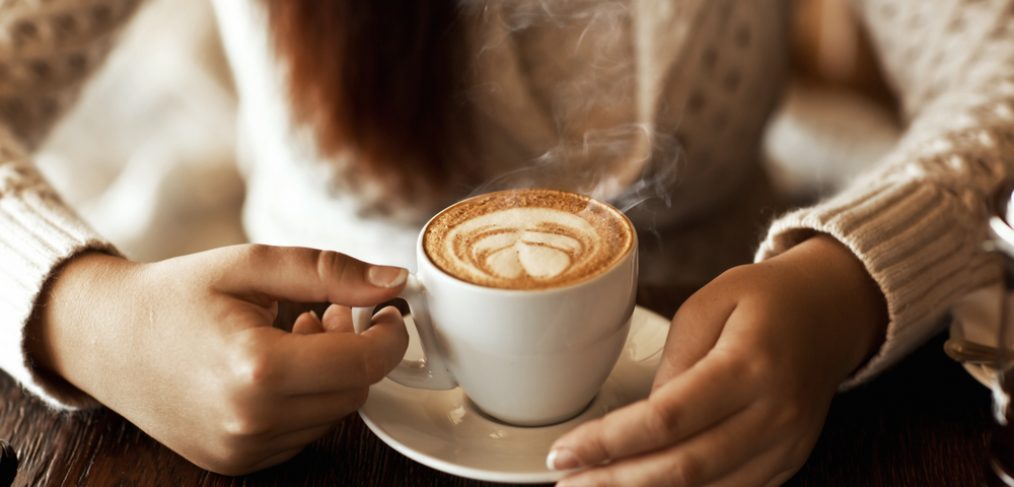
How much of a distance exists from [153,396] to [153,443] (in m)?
0.05

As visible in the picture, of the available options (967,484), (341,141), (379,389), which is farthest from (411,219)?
(967,484)

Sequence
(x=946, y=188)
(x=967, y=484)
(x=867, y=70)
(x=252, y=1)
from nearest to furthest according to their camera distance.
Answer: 1. (x=967, y=484)
2. (x=946, y=188)
3. (x=252, y=1)
4. (x=867, y=70)

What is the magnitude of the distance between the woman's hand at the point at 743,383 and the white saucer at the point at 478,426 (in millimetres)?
57

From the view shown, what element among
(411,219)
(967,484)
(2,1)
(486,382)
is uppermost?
(2,1)

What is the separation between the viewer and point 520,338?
59cm

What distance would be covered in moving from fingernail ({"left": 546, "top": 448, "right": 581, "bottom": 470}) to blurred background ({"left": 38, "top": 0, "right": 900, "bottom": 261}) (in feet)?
3.27

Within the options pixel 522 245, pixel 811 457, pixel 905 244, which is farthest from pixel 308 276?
pixel 905 244

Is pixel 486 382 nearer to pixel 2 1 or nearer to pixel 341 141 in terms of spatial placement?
pixel 341 141

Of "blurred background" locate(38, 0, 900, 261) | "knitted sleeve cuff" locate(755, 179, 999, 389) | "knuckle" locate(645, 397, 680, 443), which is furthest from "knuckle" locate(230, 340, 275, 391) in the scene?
"blurred background" locate(38, 0, 900, 261)

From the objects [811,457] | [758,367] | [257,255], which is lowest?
[811,457]

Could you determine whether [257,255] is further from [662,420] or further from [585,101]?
[585,101]

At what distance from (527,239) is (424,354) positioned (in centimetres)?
13

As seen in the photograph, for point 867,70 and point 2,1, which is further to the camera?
point 867,70

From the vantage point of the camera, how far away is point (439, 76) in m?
1.08
